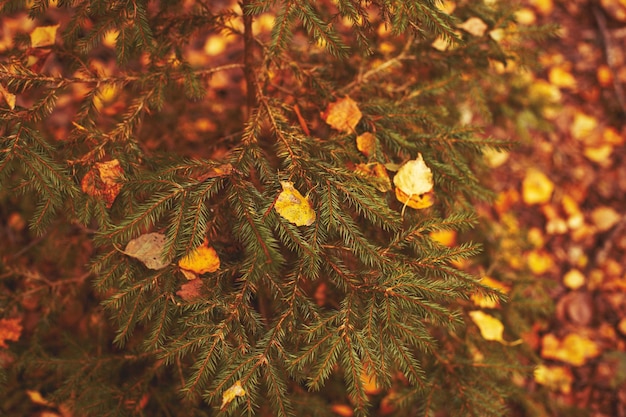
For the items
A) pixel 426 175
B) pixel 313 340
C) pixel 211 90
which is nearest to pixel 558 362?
pixel 426 175

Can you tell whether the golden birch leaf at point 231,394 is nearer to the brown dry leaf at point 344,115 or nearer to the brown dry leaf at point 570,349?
the brown dry leaf at point 344,115

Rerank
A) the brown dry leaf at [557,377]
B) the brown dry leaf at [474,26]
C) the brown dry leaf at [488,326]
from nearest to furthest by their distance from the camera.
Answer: the brown dry leaf at [474,26]
the brown dry leaf at [488,326]
the brown dry leaf at [557,377]

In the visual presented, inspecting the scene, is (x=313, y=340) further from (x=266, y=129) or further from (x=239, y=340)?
(x=266, y=129)

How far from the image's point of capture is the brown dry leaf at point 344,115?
1521 millimetres

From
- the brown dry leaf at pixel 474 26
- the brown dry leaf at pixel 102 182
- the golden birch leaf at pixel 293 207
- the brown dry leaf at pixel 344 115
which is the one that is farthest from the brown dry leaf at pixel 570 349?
the brown dry leaf at pixel 102 182

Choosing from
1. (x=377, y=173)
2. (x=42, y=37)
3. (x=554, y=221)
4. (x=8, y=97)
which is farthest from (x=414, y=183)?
(x=554, y=221)

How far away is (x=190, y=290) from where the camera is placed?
49.9 inches

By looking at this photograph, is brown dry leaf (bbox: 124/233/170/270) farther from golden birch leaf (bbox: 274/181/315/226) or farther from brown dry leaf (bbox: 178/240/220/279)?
golden birch leaf (bbox: 274/181/315/226)

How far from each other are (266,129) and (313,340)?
→ 1049mm

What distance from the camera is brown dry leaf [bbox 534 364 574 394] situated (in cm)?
245

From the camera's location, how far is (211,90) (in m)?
3.23

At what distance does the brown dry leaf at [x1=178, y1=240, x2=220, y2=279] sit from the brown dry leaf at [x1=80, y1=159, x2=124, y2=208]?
0.95 ft

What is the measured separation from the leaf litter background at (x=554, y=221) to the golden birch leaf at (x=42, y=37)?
0.60 metres

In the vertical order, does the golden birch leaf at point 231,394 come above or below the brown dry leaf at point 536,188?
above
